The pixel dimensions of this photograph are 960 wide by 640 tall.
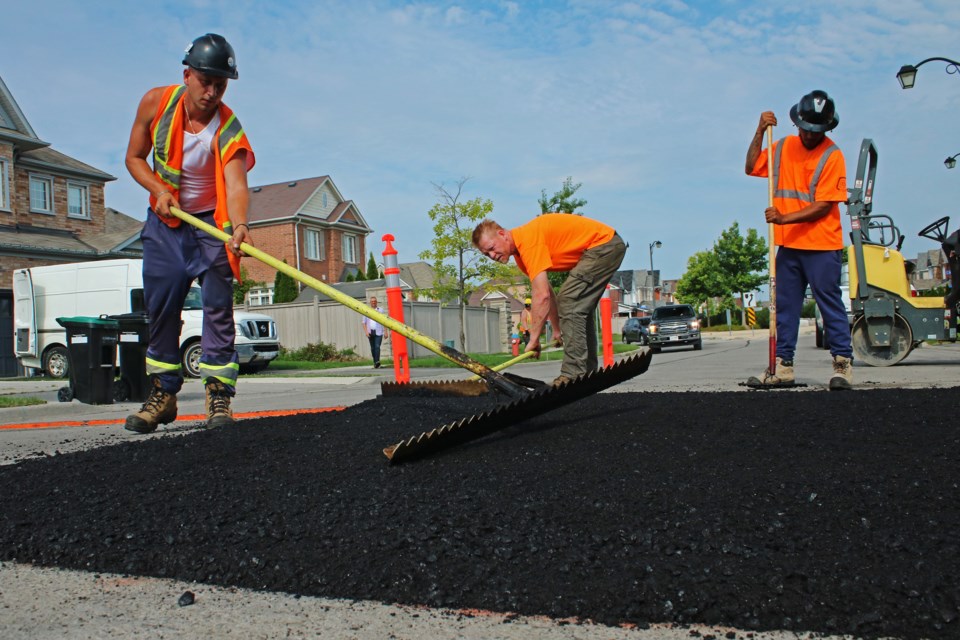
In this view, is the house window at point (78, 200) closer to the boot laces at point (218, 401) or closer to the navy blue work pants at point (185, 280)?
the navy blue work pants at point (185, 280)

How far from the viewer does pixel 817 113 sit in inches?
219

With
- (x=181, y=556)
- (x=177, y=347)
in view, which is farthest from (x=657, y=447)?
(x=177, y=347)

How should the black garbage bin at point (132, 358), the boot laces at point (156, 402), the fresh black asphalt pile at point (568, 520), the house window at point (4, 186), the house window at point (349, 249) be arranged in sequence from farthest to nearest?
the house window at point (349, 249) < the house window at point (4, 186) < the black garbage bin at point (132, 358) < the boot laces at point (156, 402) < the fresh black asphalt pile at point (568, 520)

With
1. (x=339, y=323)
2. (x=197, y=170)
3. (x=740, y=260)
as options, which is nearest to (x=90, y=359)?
(x=197, y=170)

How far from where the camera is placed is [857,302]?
27.0 feet

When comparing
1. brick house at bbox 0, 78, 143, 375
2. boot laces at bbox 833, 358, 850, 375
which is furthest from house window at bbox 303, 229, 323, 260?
boot laces at bbox 833, 358, 850, 375

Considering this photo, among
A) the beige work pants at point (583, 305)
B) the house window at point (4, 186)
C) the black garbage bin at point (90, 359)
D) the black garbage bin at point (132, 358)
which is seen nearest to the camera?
the beige work pants at point (583, 305)

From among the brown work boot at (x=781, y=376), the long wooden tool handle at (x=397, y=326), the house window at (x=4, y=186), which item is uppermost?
the house window at (x=4, y=186)

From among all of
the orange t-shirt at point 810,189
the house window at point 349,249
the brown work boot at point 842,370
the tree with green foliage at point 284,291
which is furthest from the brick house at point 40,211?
the brown work boot at point 842,370

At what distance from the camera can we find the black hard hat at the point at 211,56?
4.16 meters

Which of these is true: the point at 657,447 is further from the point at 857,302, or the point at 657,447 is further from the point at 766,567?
the point at 857,302

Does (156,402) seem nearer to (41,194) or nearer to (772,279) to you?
(772,279)

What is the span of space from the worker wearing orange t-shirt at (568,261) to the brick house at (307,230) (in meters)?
38.0

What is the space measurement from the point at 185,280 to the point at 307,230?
40897 millimetres
